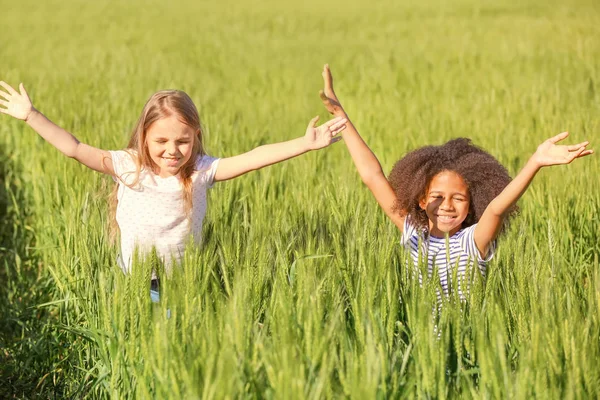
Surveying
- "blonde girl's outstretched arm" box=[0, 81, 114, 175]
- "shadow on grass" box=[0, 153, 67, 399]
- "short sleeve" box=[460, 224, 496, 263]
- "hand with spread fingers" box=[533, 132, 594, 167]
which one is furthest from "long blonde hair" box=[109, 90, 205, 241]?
"hand with spread fingers" box=[533, 132, 594, 167]

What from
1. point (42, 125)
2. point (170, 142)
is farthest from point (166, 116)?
point (42, 125)

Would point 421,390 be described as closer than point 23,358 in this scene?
Yes

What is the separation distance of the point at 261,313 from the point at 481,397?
2.23 feet

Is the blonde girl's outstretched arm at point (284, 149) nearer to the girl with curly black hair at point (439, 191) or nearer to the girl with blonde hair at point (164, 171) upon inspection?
the girl with blonde hair at point (164, 171)

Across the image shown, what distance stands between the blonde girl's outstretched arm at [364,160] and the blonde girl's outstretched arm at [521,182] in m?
0.38

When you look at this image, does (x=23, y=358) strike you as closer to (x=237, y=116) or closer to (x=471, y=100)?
(x=237, y=116)

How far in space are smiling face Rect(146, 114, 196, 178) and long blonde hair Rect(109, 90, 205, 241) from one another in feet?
0.05

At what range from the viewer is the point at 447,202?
2.68m

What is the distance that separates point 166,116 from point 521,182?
103 cm

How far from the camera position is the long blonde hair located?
2668 millimetres

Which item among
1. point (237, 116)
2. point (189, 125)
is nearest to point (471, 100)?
point (237, 116)

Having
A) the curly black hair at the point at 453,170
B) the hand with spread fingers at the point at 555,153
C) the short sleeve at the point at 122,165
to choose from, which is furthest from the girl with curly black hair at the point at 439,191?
the short sleeve at the point at 122,165

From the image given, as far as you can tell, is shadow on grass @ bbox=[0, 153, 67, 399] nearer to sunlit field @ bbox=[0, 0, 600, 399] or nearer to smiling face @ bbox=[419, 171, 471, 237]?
sunlit field @ bbox=[0, 0, 600, 399]

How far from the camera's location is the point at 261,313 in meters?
2.25
